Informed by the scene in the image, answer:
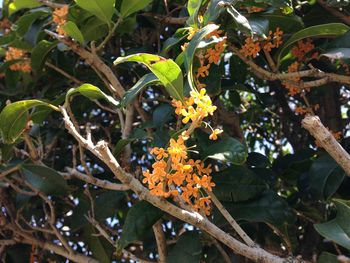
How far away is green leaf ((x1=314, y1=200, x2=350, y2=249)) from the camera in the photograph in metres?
1.24

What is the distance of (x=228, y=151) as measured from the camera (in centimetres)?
136

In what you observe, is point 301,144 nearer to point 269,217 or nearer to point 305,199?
point 305,199

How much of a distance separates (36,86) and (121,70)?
1.27ft

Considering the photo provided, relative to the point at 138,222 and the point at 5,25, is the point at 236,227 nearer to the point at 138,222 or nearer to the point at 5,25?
the point at 138,222

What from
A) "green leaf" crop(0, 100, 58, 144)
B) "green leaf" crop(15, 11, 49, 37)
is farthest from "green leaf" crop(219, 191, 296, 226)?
"green leaf" crop(15, 11, 49, 37)

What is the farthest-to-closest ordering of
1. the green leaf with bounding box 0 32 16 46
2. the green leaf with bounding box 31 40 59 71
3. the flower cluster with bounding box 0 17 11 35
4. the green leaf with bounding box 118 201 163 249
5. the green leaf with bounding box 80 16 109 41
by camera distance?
the flower cluster with bounding box 0 17 11 35 < the green leaf with bounding box 0 32 16 46 < the green leaf with bounding box 31 40 59 71 < the green leaf with bounding box 80 16 109 41 < the green leaf with bounding box 118 201 163 249

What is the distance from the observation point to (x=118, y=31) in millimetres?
1994

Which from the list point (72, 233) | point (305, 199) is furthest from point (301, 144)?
point (72, 233)

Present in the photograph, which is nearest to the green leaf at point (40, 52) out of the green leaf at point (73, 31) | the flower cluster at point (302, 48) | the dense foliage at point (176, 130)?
the dense foliage at point (176, 130)

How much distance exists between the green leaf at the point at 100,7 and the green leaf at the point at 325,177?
782mm

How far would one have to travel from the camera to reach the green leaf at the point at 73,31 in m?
1.73

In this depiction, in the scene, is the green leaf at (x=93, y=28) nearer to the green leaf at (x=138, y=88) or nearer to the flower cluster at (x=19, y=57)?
the flower cluster at (x=19, y=57)

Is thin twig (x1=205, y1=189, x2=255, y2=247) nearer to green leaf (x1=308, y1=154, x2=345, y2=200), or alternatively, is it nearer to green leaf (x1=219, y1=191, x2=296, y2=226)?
green leaf (x1=219, y1=191, x2=296, y2=226)

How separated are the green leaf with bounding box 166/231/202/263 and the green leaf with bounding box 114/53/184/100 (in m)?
0.50
